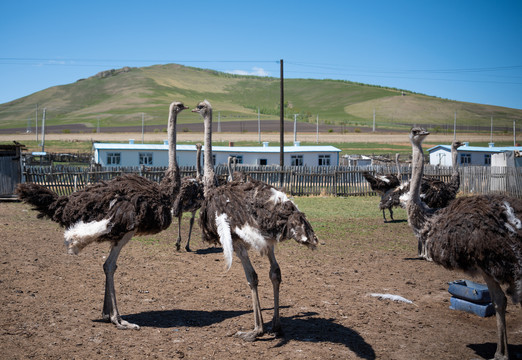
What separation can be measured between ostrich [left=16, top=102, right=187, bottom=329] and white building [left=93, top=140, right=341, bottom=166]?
22.9 meters

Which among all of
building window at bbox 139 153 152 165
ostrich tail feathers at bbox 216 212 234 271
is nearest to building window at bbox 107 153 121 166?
building window at bbox 139 153 152 165

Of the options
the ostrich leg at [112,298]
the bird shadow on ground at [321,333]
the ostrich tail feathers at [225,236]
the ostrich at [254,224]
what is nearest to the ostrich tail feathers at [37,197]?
the ostrich leg at [112,298]

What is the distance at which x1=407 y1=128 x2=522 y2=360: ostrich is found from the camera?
453 centimetres

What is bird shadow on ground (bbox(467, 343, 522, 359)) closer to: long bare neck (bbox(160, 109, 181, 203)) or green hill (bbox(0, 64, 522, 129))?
long bare neck (bbox(160, 109, 181, 203))

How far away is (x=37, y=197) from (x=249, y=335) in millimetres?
2801

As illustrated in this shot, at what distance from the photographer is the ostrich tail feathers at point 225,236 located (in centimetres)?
483

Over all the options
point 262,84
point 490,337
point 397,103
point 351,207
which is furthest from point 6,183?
point 262,84

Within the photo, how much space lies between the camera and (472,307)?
600 centimetres

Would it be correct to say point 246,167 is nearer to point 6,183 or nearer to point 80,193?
point 6,183

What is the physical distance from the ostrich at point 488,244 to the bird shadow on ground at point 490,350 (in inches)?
9.2

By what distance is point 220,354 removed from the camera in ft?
15.3

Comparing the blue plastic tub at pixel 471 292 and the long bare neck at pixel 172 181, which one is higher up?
the long bare neck at pixel 172 181

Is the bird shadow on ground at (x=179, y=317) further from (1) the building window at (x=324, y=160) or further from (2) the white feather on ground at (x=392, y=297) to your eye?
(1) the building window at (x=324, y=160)

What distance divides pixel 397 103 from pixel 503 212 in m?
121
